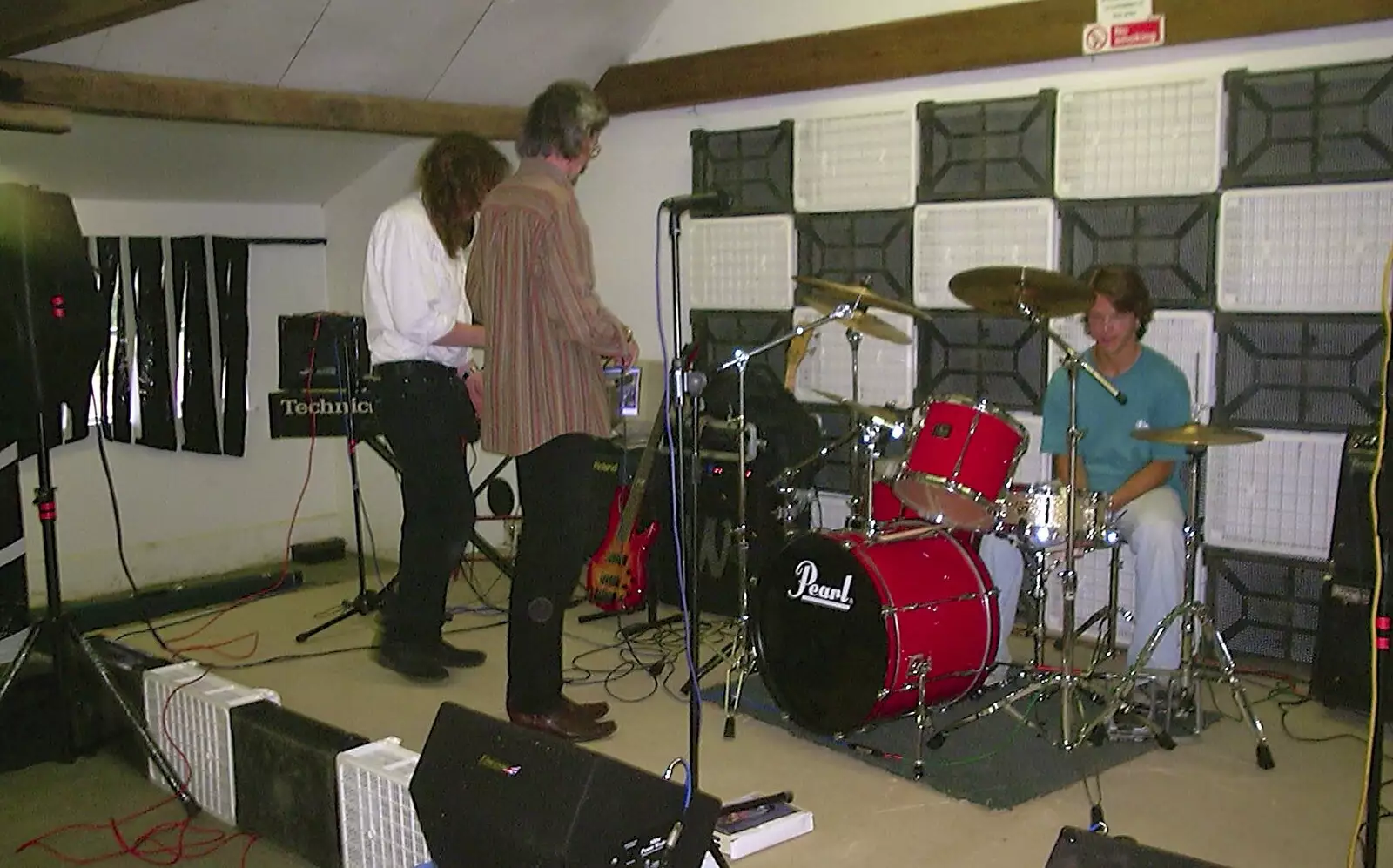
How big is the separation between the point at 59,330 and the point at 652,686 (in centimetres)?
180

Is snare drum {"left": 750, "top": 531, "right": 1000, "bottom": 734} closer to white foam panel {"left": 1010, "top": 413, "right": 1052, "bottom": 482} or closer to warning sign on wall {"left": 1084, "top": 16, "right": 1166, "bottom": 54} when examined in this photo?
white foam panel {"left": 1010, "top": 413, "right": 1052, "bottom": 482}

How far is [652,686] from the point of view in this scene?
3.56 m

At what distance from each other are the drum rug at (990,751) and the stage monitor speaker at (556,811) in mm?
1221

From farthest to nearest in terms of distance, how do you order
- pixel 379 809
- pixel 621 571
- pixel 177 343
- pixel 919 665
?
pixel 177 343, pixel 621 571, pixel 919 665, pixel 379 809

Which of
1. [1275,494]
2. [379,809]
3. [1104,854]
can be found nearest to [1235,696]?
[1275,494]

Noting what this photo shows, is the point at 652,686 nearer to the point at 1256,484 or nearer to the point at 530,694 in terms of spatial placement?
the point at 530,694

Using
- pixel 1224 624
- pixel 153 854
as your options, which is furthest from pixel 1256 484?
pixel 153 854

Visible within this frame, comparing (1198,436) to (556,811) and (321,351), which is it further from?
(321,351)

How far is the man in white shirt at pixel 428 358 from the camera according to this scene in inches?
131

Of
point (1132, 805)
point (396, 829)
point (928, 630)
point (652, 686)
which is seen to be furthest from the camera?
point (652, 686)

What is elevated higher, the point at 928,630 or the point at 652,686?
the point at 928,630

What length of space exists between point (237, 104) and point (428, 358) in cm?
127

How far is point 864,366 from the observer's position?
4367 mm

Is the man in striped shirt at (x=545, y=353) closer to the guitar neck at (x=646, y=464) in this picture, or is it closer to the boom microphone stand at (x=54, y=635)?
the guitar neck at (x=646, y=464)
